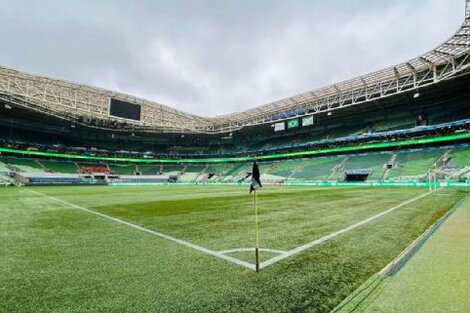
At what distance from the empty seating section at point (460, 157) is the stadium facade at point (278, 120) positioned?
0.72 meters

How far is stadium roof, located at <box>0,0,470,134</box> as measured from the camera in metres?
33.3

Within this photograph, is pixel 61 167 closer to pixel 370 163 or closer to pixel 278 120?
pixel 278 120

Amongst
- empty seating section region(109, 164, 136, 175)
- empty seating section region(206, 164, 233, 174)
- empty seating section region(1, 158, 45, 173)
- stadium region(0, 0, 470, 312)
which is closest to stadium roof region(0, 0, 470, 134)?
stadium region(0, 0, 470, 312)

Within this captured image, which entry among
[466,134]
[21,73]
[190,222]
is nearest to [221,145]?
[21,73]

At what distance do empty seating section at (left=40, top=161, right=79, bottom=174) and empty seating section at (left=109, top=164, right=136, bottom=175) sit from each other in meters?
8.70

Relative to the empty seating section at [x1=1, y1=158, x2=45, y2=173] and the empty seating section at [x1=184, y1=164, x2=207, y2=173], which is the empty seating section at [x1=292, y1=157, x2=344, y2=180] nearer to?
the empty seating section at [x1=184, y1=164, x2=207, y2=173]

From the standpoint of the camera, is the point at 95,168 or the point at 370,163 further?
the point at 95,168

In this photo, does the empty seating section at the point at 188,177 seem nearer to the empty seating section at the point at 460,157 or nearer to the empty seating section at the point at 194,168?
the empty seating section at the point at 194,168

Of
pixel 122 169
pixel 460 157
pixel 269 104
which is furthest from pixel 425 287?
pixel 122 169

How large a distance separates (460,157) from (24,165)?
74891mm

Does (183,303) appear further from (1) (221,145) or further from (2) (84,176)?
(1) (221,145)

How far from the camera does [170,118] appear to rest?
2419 inches

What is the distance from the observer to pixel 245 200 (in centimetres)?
1620

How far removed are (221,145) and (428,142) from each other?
53659 mm
